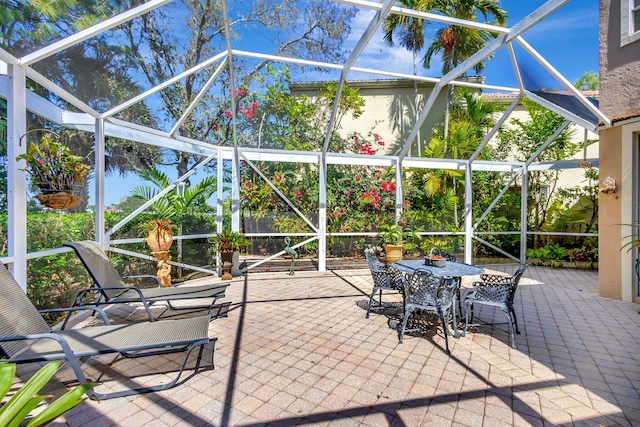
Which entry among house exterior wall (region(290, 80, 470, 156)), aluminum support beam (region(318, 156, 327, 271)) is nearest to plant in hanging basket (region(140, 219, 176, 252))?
aluminum support beam (region(318, 156, 327, 271))

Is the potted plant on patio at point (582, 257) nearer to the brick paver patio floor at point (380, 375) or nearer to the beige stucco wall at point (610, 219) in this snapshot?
the beige stucco wall at point (610, 219)

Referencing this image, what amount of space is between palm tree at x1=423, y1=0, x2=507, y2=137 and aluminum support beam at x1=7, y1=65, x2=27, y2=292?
9963mm

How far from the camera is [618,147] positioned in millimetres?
5371

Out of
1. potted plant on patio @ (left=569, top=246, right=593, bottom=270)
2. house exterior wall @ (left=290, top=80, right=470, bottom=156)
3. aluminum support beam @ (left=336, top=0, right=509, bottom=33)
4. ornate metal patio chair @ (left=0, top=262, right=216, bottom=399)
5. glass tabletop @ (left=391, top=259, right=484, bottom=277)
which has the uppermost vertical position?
house exterior wall @ (left=290, top=80, right=470, bottom=156)

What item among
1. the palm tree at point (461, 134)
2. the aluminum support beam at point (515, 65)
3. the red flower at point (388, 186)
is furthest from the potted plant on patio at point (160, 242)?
the palm tree at point (461, 134)

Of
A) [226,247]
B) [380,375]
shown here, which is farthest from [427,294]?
[226,247]

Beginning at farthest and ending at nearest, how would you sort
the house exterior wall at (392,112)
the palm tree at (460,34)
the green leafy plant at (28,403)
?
1. the house exterior wall at (392,112)
2. the palm tree at (460,34)
3. the green leafy plant at (28,403)

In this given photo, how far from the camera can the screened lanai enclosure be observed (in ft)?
12.0

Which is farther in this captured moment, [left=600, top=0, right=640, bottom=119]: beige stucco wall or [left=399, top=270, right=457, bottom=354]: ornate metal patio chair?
[left=600, top=0, right=640, bottom=119]: beige stucco wall

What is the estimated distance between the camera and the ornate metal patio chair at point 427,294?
3.46 meters

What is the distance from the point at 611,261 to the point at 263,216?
6766mm

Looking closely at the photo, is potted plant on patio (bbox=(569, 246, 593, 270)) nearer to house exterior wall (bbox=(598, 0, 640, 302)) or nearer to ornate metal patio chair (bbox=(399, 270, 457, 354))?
house exterior wall (bbox=(598, 0, 640, 302))

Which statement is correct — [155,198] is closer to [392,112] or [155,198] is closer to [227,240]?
[227,240]

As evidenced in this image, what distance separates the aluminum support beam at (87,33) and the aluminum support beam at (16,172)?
0.19 m
